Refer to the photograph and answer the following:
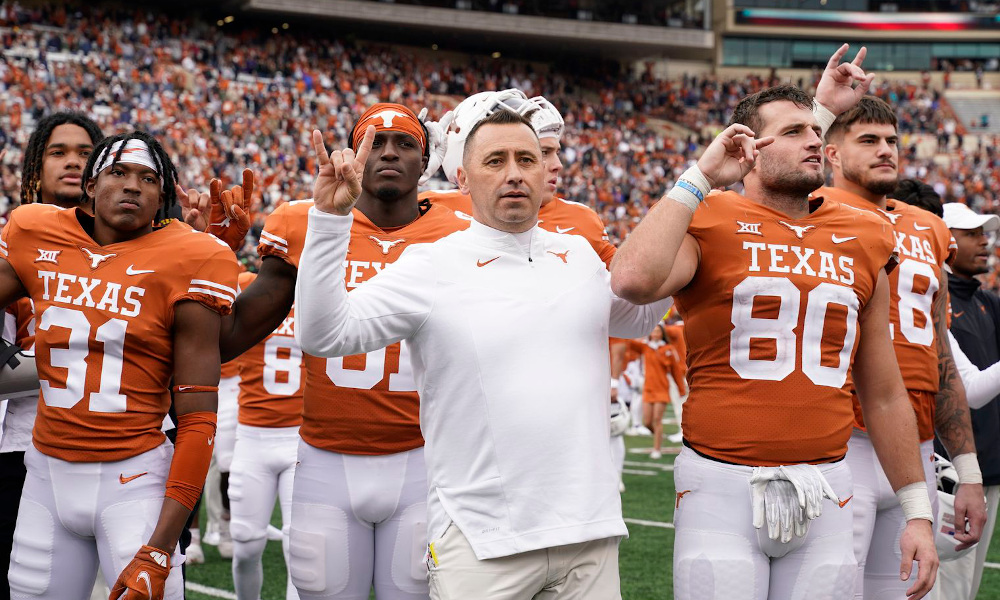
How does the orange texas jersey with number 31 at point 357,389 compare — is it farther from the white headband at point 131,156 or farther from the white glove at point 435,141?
the white glove at point 435,141

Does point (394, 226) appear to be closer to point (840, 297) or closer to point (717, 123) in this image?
point (840, 297)

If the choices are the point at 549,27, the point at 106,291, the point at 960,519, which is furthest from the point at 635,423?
the point at 549,27

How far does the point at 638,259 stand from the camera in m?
2.70

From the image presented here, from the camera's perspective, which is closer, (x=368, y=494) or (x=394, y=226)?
(x=368, y=494)

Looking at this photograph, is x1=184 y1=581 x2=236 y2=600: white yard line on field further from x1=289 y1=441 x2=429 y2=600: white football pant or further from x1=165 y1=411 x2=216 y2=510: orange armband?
x1=165 y1=411 x2=216 y2=510: orange armband

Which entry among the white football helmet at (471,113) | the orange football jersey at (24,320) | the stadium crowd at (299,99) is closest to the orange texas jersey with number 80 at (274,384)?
the orange football jersey at (24,320)

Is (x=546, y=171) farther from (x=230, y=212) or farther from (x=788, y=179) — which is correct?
(x=230, y=212)

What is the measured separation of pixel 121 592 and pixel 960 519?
283 cm

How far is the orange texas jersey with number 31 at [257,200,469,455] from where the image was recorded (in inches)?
134

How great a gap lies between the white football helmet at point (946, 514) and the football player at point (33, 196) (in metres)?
3.49

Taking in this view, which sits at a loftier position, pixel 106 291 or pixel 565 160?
pixel 106 291

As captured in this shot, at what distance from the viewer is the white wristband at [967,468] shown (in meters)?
3.82

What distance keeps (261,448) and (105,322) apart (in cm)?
247

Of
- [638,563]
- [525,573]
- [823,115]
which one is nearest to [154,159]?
[525,573]
